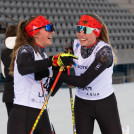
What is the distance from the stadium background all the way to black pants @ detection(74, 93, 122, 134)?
6966 mm

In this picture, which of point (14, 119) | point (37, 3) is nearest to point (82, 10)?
point (37, 3)

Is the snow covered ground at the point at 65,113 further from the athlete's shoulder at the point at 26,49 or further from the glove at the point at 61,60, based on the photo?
the athlete's shoulder at the point at 26,49

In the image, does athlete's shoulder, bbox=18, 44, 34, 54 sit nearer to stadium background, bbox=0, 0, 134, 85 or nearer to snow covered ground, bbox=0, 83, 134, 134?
snow covered ground, bbox=0, 83, 134, 134

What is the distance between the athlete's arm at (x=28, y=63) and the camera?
155 centimetres

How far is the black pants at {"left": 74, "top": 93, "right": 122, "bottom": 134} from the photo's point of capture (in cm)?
191

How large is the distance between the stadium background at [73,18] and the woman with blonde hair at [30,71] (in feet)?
23.3

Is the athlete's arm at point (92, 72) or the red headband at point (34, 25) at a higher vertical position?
the red headband at point (34, 25)

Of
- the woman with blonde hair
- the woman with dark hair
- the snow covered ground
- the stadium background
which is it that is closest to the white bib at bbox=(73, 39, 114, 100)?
the woman with dark hair

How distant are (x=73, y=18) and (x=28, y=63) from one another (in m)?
9.10

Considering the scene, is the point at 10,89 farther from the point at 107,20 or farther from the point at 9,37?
the point at 107,20

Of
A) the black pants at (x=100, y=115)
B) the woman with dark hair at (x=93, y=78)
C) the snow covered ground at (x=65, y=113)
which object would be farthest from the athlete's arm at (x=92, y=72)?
A: the snow covered ground at (x=65, y=113)

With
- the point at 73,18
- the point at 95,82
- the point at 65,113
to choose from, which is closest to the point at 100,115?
the point at 95,82

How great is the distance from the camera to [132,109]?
176 inches

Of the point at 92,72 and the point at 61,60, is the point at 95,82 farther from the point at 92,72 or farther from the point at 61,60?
the point at 61,60
